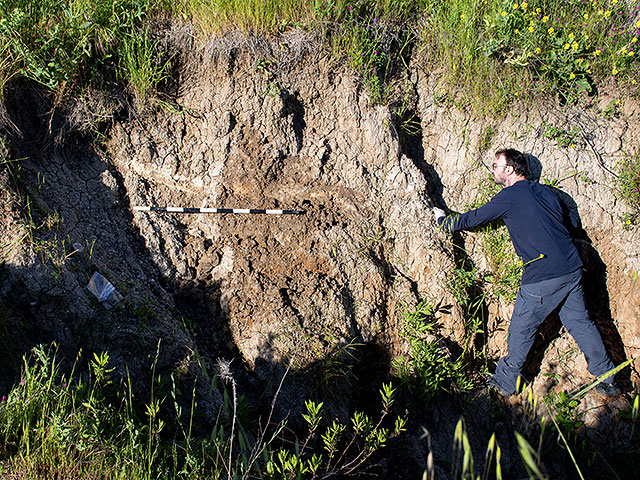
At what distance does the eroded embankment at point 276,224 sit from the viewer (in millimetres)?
3523

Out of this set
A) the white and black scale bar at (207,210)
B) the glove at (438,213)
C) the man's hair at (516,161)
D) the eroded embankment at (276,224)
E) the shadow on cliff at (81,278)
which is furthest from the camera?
the glove at (438,213)

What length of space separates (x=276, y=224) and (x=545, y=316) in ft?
8.06

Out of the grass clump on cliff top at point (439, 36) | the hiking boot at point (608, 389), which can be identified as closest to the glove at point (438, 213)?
the grass clump on cliff top at point (439, 36)

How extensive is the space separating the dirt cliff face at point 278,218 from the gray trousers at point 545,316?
1.36 feet

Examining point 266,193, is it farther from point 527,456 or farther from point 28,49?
point 527,456

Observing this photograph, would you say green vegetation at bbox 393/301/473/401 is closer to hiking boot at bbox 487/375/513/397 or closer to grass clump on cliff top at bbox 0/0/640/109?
hiking boot at bbox 487/375/513/397

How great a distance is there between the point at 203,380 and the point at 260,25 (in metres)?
3.20

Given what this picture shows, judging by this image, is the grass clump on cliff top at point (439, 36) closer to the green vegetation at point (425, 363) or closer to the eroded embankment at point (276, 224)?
the eroded embankment at point (276, 224)

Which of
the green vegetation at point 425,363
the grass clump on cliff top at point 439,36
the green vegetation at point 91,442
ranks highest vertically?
the grass clump on cliff top at point 439,36

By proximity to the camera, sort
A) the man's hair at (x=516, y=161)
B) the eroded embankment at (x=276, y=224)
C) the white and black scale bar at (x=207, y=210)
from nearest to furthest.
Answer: the eroded embankment at (x=276, y=224), the white and black scale bar at (x=207, y=210), the man's hair at (x=516, y=161)

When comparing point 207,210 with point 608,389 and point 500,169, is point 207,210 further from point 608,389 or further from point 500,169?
point 608,389

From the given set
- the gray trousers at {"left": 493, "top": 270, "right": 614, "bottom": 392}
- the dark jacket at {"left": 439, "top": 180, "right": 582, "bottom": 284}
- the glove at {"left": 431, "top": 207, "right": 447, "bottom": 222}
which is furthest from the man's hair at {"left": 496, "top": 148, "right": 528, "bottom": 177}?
the gray trousers at {"left": 493, "top": 270, "right": 614, "bottom": 392}

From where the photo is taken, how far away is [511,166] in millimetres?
4273

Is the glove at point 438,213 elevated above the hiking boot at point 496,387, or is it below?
above
